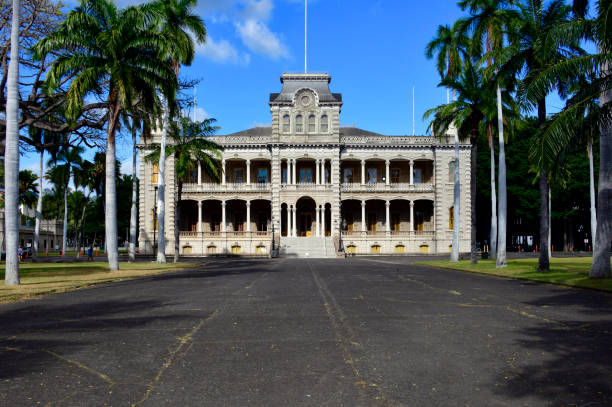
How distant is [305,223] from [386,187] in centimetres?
950

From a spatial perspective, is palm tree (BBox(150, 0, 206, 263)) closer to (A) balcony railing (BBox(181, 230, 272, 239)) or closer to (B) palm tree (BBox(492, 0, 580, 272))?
(B) palm tree (BBox(492, 0, 580, 272))

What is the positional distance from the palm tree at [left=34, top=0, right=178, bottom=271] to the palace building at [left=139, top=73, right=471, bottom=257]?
90.0 ft

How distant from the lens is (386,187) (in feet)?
177

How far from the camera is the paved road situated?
4742mm

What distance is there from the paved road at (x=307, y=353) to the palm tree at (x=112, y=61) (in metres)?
13.1

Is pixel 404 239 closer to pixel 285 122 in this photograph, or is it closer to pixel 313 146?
pixel 313 146

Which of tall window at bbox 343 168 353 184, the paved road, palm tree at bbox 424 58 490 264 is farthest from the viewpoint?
tall window at bbox 343 168 353 184

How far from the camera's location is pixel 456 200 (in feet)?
108

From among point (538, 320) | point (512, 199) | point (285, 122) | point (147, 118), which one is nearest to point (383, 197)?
point (285, 122)

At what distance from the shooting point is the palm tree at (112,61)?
22.4 metres

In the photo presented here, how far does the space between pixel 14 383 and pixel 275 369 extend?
2636 millimetres

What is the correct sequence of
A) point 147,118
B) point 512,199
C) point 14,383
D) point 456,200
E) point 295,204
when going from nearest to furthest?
point 14,383, point 147,118, point 456,200, point 295,204, point 512,199

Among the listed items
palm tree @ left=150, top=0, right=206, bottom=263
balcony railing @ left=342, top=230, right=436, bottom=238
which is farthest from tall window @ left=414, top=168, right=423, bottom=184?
palm tree @ left=150, top=0, right=206, bottom=263

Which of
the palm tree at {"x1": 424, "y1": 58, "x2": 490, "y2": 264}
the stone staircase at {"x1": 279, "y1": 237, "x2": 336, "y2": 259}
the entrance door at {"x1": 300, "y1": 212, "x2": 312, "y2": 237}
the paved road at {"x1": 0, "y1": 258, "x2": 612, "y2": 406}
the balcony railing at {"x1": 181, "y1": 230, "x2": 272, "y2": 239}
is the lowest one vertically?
the stone staircase at {"x1": 279, "y1": 237, "x2": 336, "y2": 259}
